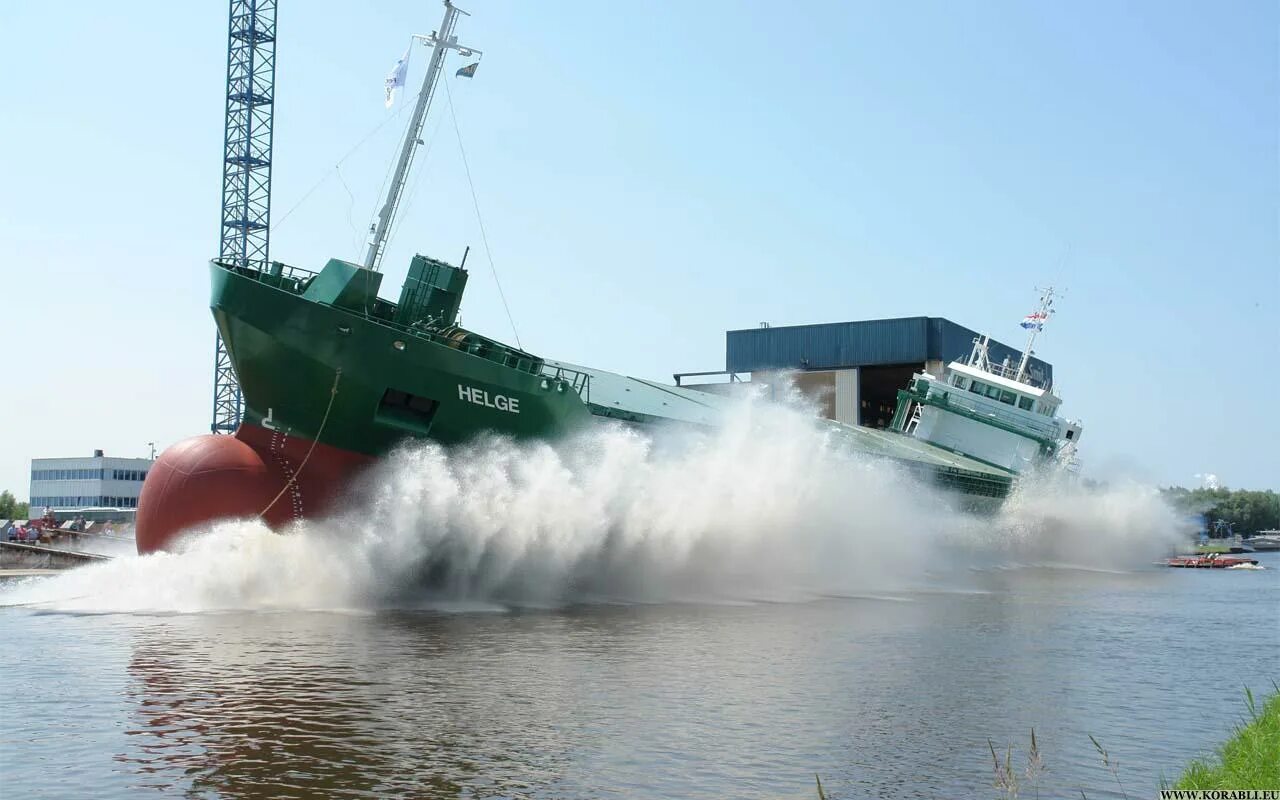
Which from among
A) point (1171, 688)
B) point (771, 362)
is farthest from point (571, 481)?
point (771, 362)

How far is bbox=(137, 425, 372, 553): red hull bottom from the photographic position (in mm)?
24016

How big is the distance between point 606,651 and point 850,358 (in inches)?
2260

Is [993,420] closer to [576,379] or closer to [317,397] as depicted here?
[576,379]

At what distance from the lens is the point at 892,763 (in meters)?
11.7

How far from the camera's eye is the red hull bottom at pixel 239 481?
78.8 feet

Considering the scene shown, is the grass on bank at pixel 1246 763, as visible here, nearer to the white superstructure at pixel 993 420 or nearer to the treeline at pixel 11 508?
the white superstructure at pixel 993 420

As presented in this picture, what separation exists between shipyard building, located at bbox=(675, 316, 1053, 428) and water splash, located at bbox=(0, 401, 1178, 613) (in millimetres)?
33930

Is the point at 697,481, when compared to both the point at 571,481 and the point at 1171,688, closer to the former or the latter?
the point at 571,481

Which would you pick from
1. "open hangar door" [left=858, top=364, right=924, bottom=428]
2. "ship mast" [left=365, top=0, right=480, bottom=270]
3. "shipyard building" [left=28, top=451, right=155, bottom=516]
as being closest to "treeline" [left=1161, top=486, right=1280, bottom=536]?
"open hangar door" [left=858, top=364, right=924, bottom=428]

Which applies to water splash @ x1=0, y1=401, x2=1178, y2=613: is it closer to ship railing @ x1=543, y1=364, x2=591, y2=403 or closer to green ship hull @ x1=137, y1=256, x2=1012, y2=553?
green ship hull @ x1=137, y1=256, x2=1012, y2=553

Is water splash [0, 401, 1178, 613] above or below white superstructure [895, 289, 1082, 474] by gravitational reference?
below

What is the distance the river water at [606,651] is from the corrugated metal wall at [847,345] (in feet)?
113
